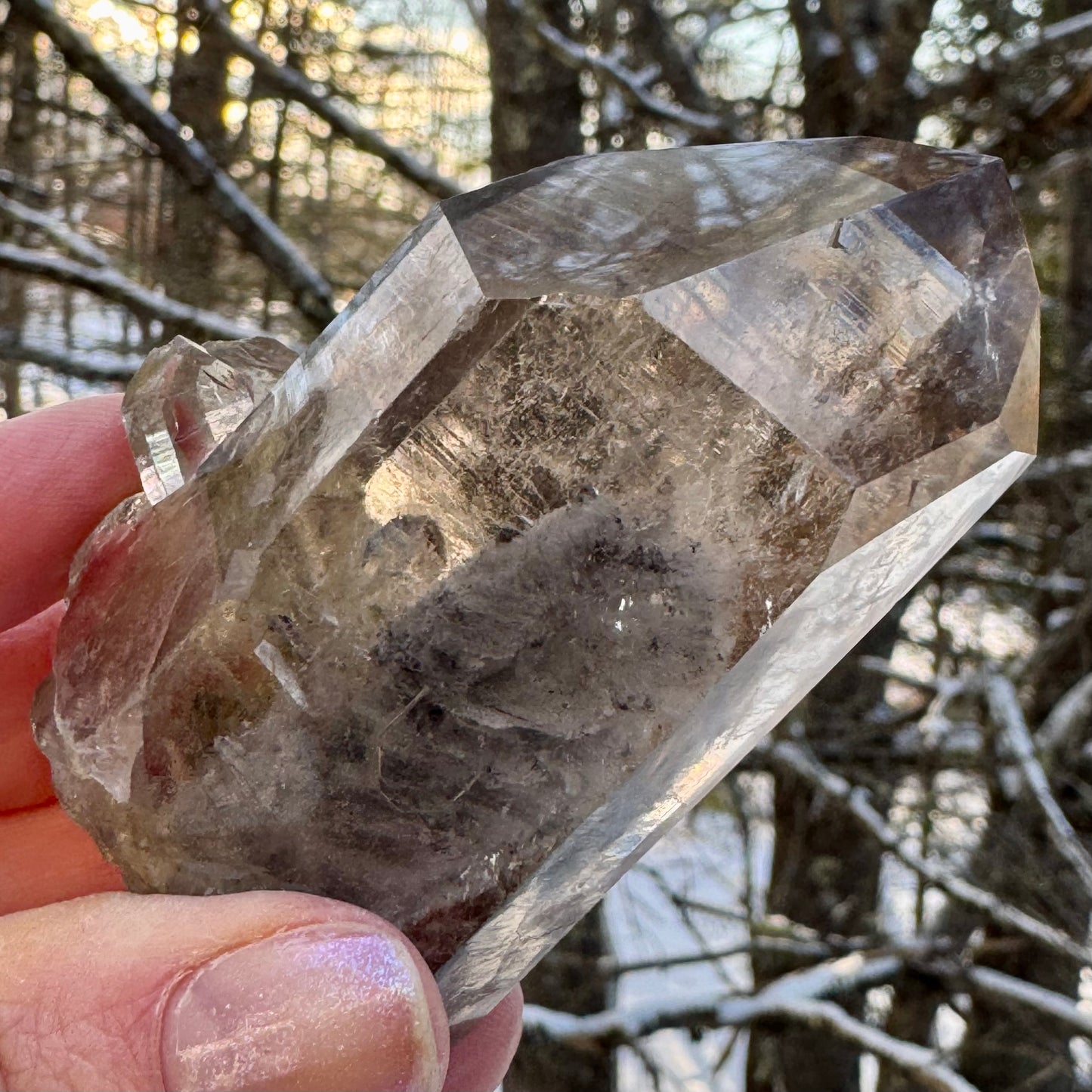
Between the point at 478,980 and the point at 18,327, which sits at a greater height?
the point at 18,327

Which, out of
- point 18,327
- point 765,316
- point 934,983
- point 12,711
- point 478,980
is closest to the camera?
point 765,316

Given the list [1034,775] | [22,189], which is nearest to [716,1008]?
[1034,775]

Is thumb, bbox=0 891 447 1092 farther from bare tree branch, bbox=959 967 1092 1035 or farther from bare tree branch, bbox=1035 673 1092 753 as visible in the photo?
bare tree branch, bbox=1035 673 1092 753

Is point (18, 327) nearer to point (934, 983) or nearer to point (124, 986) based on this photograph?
point (124, 986)

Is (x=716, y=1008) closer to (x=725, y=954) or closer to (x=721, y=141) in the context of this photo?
(x=725, y=954)

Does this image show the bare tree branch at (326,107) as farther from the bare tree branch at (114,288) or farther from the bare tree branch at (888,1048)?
the bare tree branch at (888,1048)

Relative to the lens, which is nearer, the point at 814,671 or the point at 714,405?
the point at 714,405

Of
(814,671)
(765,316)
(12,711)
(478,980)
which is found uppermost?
(765,316)

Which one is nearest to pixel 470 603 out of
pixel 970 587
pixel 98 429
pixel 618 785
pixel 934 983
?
pixel 618 785
